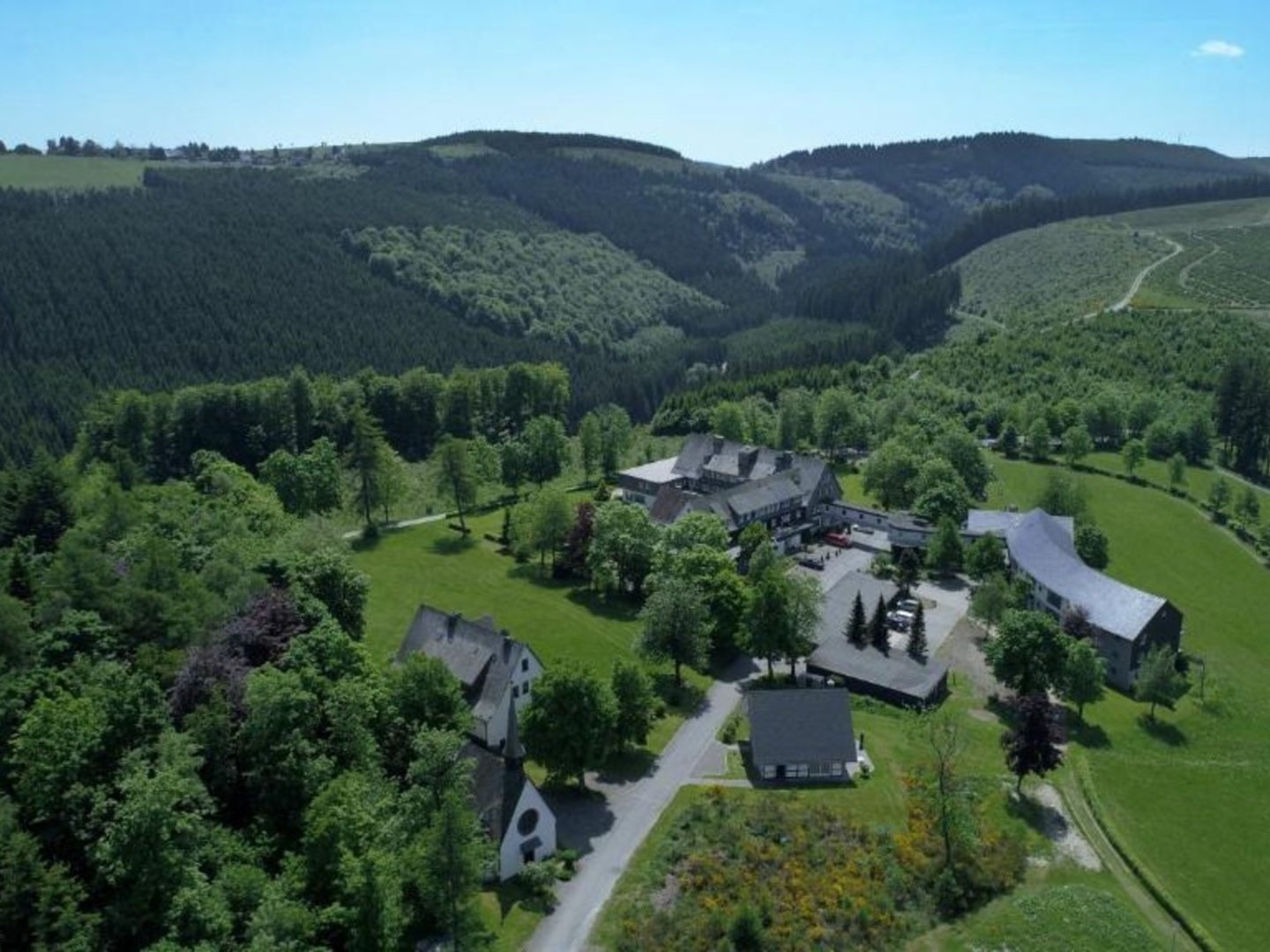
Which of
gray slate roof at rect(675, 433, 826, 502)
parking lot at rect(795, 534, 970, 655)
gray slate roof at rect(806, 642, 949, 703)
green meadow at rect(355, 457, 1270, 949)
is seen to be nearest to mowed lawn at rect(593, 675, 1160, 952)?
green meadow at rect(355, 457, 1270, 949)

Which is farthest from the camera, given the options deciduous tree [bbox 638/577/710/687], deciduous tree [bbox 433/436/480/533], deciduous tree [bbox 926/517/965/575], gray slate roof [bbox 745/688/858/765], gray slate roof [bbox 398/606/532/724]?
deciduous tree [bbox 433/436/480/533]

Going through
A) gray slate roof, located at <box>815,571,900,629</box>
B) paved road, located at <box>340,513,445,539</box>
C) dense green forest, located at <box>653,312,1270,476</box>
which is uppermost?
dense green forest, located at <box>653,312,1270,476</box>

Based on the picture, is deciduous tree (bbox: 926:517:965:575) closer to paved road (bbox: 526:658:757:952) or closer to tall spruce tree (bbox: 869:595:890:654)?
tall spruce tree (bbox: 869:595:890:654)

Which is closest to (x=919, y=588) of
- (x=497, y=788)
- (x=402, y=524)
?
(x=497, y=788)

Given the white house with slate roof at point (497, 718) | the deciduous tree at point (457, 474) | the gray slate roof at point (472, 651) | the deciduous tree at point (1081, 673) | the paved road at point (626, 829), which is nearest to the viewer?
the paved road at point (626, 829)

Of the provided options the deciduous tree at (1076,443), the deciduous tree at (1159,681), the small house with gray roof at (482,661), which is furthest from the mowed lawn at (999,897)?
the deciduous tree at (1076,443)

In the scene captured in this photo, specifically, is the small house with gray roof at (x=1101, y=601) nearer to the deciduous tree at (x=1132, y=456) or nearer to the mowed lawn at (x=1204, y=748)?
the mowed lawn at (x=1204, y=748)

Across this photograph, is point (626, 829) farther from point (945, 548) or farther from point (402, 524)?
point (402, 524)
